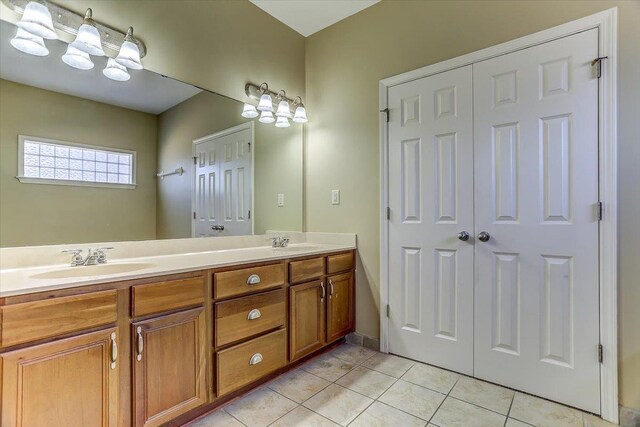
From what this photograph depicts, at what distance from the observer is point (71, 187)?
1.67 m

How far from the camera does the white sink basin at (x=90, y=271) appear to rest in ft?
4.56

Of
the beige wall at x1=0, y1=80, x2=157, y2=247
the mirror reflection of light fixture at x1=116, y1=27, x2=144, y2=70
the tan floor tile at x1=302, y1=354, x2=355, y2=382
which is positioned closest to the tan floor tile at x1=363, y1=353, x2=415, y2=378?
the tan floor tile at x1=302, y1=354, x2=355, y2=382

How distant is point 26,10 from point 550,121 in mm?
2587

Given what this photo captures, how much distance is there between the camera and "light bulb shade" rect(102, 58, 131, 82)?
5.54 feet

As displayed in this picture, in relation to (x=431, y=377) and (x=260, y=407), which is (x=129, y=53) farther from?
(x=431, y=377)

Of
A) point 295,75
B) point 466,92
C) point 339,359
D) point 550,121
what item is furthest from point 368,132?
point 339,359

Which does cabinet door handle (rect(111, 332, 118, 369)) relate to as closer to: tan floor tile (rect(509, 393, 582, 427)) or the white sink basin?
the white sink basin

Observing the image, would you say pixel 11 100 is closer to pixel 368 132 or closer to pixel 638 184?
pixel 368 132

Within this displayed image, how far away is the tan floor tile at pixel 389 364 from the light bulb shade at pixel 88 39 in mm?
2418

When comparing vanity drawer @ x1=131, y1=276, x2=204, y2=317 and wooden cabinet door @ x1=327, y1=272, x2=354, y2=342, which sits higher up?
vanity drawer @ x1=131, y1=276, x2=204, y2=317

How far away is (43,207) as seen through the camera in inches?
61.2

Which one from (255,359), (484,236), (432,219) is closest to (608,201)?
(484,236)

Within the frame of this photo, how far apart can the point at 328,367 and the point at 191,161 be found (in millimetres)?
1659

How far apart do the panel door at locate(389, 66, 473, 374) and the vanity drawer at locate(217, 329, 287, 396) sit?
88cm
